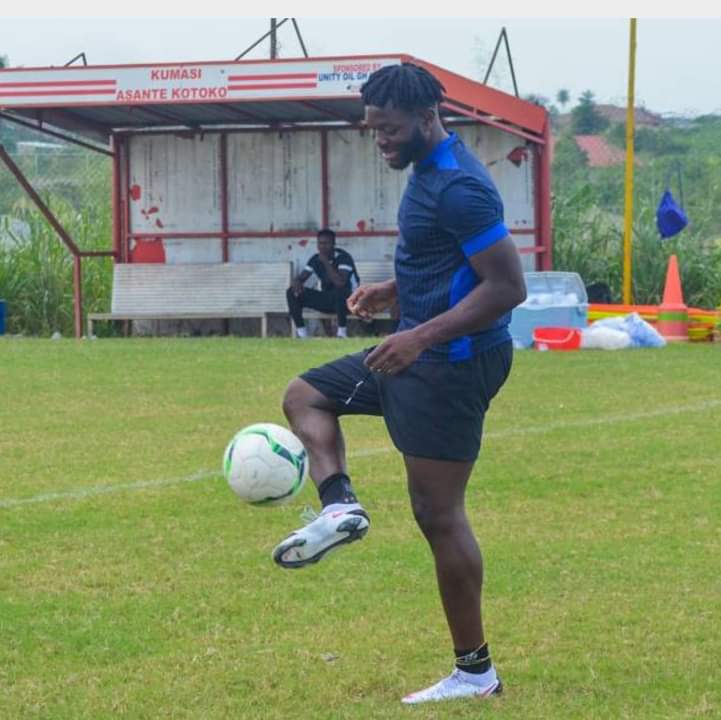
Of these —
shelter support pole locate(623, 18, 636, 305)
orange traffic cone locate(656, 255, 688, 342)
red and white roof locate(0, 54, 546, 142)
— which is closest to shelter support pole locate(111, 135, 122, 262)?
red and white roof locate(0, 54, 546, 142)

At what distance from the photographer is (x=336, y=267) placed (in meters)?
22.6

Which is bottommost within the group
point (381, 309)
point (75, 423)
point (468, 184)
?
point (75, 423)

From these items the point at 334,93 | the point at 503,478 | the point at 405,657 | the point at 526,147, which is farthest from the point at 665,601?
the point at 526,147

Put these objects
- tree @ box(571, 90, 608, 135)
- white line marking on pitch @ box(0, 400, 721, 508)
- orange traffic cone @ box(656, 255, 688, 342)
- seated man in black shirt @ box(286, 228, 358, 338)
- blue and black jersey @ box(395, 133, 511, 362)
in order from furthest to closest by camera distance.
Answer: tree @ box(571, 90, 608, 135), seated man in black shirt @ box(286, 228, 358, 338), orange traffic cone @ box(656, 255, 688, 342), white line marking on pitch @ box(0, 400, 721, 508), blue and black jersey @ box(395, 133, 511, 362)

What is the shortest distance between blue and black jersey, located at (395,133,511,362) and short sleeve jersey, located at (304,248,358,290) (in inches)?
674

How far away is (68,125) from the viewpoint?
24.3 meters

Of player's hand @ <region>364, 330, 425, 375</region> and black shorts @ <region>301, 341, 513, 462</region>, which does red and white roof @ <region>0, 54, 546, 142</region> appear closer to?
black shorts @ <region>301, 341, 513, 462</region>

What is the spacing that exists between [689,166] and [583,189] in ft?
16.1

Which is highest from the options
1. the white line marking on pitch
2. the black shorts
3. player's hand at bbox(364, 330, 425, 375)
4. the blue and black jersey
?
the blue and black jersey

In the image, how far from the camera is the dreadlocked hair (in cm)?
537

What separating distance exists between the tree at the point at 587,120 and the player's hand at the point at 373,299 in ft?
106

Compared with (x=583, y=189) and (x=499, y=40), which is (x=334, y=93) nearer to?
(x=499, y=40)

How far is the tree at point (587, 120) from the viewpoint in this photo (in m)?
38.7

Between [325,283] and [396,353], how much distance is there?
17.5m
